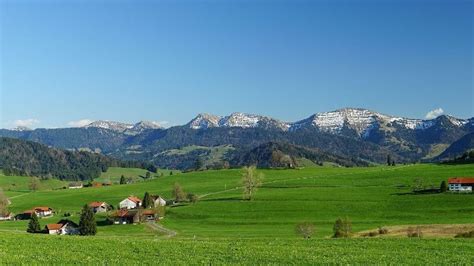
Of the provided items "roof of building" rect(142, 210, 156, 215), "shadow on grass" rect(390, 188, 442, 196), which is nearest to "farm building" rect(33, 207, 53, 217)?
"roof of building" rect(142, 210, 156, 215)

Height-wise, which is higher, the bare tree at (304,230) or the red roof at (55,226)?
the bare tree at (304,230)

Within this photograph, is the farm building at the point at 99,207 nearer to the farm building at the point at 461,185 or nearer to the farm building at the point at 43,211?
the farm building at the point at 43,211

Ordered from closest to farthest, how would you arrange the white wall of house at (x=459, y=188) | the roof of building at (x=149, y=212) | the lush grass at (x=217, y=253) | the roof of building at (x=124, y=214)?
the lush grass at (x=217, y=253) < the roof of building at (x=149, y=212) < the roof of building at (x=124, y=214) < the white wall of house at (x=459, y=188)

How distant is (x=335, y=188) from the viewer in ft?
532

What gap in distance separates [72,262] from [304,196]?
4767 inches

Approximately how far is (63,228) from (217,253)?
94.1 metres

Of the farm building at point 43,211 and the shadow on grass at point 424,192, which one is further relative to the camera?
the farm building at point 43,211

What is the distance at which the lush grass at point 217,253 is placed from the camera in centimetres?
3139

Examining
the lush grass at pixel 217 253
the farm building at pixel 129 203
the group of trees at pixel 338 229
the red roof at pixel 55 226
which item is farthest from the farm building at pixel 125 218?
the lush grass at pixel 217 253

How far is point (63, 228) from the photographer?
121 m

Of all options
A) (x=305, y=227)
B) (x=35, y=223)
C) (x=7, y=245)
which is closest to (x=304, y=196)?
(x=305, y=227)

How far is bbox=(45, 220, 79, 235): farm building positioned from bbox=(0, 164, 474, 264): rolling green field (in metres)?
6.09

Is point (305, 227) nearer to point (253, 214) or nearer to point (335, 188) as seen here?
point (253, 214)

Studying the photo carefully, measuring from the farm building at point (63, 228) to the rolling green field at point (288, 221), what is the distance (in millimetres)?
6088
